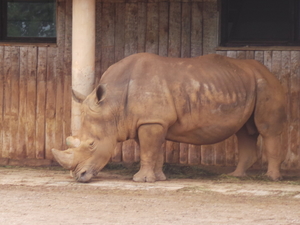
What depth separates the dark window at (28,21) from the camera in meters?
11.1

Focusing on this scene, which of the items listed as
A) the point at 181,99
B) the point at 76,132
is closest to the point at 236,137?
the point at 181,99

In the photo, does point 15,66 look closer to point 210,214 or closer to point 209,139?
point 209,139

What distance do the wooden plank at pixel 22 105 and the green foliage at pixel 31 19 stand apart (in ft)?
1.37

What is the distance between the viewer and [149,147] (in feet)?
29.5

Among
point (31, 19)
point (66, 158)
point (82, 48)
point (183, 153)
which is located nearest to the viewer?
point (66, 158)

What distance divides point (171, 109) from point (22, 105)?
294cm

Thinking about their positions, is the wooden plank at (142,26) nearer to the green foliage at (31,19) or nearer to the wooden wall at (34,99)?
the wooden wall at (34,99)

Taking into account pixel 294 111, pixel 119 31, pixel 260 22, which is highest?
pixel 260 22

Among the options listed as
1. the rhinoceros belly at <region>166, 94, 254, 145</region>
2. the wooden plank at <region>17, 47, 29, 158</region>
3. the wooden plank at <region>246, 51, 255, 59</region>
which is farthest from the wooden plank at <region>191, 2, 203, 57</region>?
the wooden plank at <region>17, 47, 29, 158</region>

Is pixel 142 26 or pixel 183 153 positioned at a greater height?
pixel 142 26

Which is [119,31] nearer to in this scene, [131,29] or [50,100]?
[131,29]

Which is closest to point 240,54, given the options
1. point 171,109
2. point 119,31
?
point 119,31

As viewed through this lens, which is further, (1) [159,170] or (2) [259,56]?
(2) [259,56]

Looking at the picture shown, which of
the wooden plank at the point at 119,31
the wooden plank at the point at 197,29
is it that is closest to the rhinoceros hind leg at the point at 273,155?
the wooden plank at the point at 197,29
